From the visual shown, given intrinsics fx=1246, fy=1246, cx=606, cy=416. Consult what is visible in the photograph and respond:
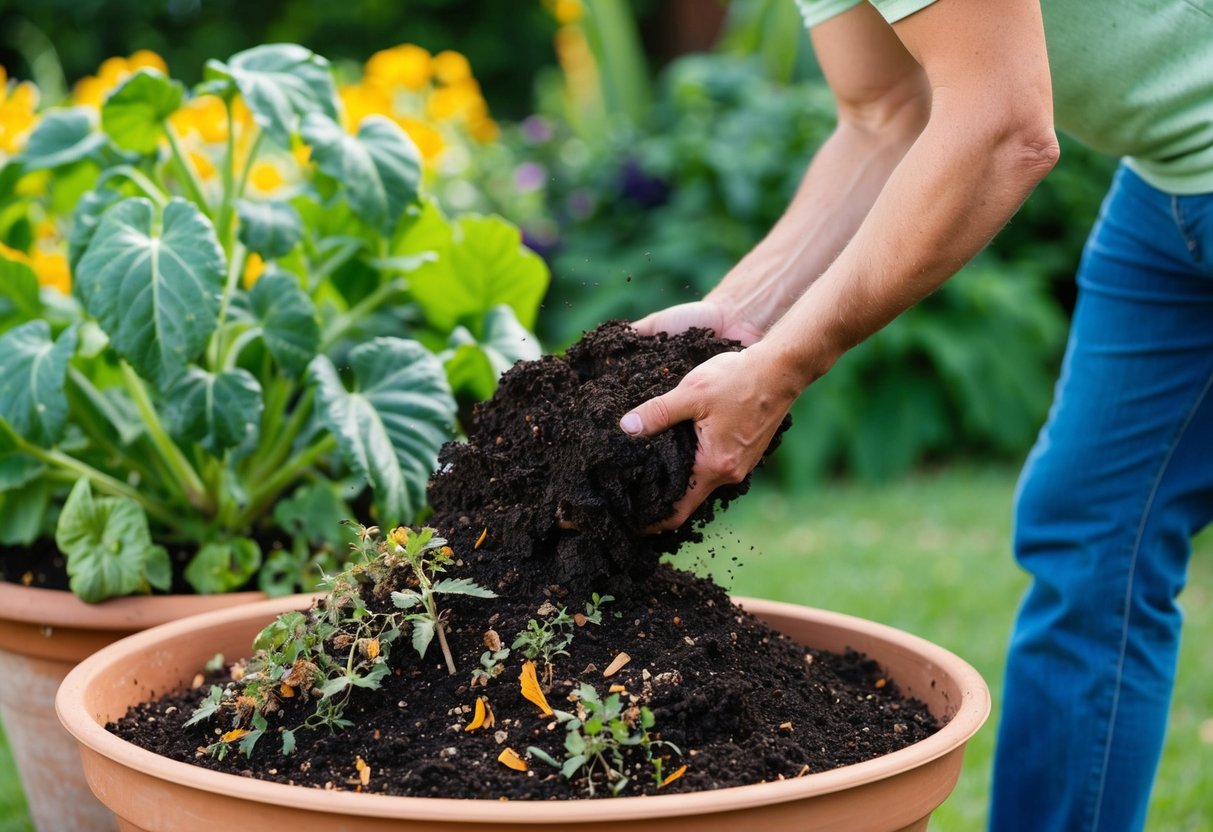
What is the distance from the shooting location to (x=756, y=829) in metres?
1.20

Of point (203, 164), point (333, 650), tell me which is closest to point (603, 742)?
point (333, 650)

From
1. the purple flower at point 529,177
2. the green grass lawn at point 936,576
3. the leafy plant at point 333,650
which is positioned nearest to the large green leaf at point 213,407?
the leafy plant at point 333,650

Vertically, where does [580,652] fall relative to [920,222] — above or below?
below

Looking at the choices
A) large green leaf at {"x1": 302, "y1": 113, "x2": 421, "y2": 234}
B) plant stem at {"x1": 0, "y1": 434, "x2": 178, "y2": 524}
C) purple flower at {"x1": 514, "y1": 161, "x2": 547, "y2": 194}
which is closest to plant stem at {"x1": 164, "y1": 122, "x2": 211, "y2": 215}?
large green leaf at {"x1": 302, "y1": 113, "x2": 421, "y2": 234}

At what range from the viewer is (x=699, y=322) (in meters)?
1.82

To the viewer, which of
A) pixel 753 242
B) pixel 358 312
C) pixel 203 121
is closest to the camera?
pixel 358 312

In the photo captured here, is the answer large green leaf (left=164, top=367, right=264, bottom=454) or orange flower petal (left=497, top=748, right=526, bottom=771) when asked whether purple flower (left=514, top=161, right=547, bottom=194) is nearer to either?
large green leaf (left=164, top=367, right=264, bottom=454)

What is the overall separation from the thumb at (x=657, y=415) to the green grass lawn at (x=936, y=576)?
102 cm

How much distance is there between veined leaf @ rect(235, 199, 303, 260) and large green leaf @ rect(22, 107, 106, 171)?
0.34 metres

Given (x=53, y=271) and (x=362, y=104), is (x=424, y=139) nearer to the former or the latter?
(x=362, y=104)

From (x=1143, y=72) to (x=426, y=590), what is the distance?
3.85 feet

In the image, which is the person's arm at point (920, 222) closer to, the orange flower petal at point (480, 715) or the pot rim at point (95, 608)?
the orange flower petal at point (480, 715)

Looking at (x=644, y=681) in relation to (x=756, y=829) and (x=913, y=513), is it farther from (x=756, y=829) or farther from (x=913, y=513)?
(x=913, y=513)

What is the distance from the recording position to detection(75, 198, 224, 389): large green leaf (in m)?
1.93
